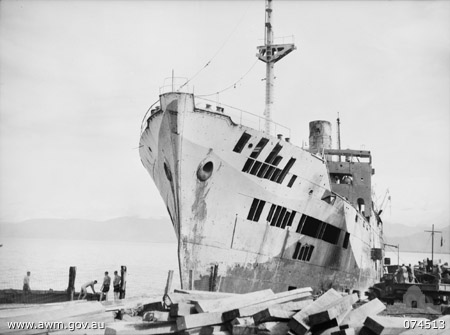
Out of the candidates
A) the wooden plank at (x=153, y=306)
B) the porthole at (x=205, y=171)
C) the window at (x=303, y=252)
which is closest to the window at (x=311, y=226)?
the window at (x=303, y=252)

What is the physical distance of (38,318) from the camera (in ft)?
23.4

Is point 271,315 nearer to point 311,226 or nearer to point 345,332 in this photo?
point 345,332

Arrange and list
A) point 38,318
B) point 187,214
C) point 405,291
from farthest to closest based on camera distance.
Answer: point 405,291 < point 187,214 < point 38,318

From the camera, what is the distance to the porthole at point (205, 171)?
48.5 ft

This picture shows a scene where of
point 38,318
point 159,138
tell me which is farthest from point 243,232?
point 38,318

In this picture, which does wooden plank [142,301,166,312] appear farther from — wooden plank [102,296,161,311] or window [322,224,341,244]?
window [322,224,341,244]

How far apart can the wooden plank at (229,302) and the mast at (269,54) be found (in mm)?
14422

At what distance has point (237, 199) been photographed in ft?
50.2

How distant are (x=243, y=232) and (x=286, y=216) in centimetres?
221

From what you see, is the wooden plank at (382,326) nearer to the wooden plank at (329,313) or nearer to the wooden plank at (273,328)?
the wooden plank at (329,313)

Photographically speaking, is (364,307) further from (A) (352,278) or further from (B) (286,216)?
(A) (352,278)

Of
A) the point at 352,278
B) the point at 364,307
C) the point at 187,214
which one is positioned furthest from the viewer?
the point at 352,278

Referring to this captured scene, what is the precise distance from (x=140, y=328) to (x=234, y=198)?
8648 millimetres

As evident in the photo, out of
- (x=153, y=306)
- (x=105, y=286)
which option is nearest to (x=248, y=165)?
(x=153, y=306)
